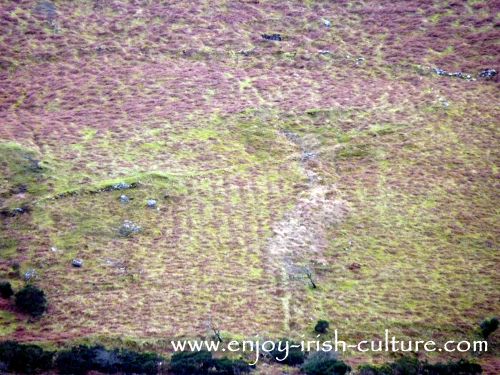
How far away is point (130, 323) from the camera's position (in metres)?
39.3

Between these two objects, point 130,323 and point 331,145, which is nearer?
point 130,323

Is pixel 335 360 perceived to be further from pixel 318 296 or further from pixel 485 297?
pixel 485 297

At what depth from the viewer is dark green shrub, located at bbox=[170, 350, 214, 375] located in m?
33.9

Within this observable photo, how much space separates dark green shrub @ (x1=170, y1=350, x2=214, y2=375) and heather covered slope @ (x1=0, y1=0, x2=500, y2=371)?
333 centimetres

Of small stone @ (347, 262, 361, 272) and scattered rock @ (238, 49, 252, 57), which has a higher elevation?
scattered rock @ (238, 49, 252, 57)

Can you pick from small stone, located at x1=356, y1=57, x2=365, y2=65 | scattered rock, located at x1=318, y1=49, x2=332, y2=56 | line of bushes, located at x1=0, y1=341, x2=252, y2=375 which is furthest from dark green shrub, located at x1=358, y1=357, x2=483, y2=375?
scattered rock, located at x1=318, y1=49, x2=332, y2=56

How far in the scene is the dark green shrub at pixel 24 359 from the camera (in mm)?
33906

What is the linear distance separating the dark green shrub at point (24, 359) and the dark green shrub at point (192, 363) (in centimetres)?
616

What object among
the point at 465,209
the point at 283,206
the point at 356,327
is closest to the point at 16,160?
the point at 283,206

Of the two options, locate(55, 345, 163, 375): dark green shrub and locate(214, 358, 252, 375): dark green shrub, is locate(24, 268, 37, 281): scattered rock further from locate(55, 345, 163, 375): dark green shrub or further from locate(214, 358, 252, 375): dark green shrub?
locate(214, 358, 252, 375): dark green shrub

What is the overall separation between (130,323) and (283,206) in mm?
16688

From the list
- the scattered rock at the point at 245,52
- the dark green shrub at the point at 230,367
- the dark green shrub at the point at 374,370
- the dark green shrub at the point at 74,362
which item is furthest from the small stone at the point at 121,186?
the scattered rock at the point at 245,52

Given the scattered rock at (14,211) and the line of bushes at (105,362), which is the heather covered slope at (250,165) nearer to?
the scattered rock at (14,211)

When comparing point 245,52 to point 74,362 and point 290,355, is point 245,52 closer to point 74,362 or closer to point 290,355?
point 290,355
